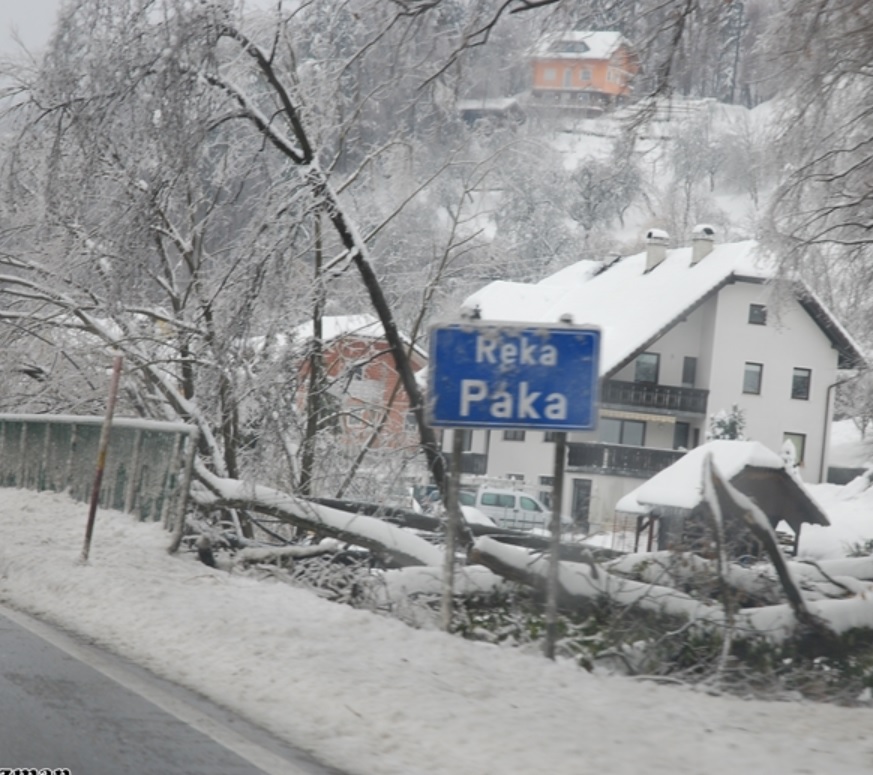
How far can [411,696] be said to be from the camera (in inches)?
283

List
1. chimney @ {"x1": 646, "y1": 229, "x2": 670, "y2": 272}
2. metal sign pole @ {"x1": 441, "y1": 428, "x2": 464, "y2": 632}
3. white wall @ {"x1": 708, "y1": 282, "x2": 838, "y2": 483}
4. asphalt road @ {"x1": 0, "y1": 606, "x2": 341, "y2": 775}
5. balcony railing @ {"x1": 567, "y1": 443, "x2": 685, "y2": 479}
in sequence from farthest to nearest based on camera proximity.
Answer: chimney @ {"x1": 646, "y1": 229, "x2": 670, "y2": 272}
white wall @ {"x1": 708, "y1": 282, "x2": 838, "y2": 483}
balcony railing @ {"x1": 567, "y1": 443, "x2": 685, "y2": 479}
metal sign pole @ {"x1": 441, "y1": 428, "x2": 464, "y2": 632}
asphalt road @ {"x1": 0, "y1": 606, "x2": 341, "y2": 775}

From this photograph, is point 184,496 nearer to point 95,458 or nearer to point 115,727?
point 95,458

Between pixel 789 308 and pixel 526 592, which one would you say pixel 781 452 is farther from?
pixel 526 592

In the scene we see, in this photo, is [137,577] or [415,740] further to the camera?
[137,577]

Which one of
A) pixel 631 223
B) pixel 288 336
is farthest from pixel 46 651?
pixel 631 223

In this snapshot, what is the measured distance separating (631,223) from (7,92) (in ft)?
202

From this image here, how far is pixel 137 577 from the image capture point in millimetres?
11188

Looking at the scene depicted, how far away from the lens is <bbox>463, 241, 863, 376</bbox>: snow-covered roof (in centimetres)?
4603

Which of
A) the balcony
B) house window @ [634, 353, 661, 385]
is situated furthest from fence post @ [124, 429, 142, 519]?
house window @ [634, 353, 661, 385]

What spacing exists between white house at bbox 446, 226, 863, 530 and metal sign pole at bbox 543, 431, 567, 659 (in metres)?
36.8

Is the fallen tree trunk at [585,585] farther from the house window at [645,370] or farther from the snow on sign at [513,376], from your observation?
the house window at [645,370]

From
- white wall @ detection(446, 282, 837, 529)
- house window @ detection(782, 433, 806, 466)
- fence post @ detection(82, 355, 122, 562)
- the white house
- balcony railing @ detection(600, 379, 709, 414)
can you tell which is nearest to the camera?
fence post @ detection(82, 355, 122, 562)

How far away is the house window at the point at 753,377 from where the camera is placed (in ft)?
165

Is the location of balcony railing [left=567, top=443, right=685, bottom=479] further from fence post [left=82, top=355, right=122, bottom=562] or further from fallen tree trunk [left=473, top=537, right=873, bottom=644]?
fallen tree trunk [left=473, top=537, right=873, bottom=644]
